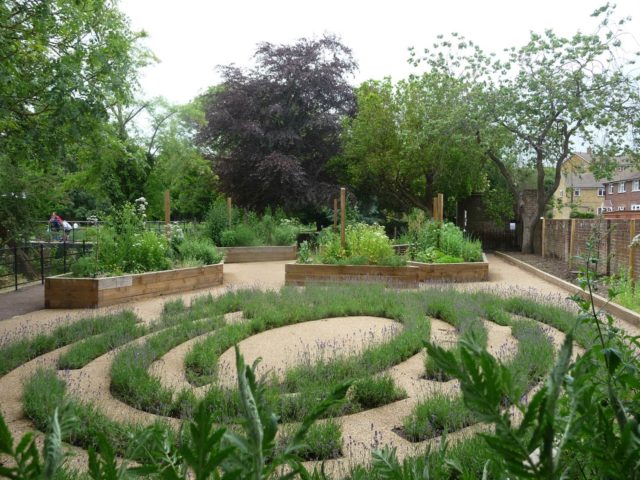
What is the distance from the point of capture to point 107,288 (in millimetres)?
8617

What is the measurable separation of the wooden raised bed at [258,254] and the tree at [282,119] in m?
4.10

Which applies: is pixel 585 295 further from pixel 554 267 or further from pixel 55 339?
pixel 55 339

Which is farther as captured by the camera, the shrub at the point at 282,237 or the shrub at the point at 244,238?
the shrub at the point at 282,237

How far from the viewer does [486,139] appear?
17125 mm

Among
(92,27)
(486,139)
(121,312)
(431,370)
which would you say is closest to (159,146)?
(486,139)

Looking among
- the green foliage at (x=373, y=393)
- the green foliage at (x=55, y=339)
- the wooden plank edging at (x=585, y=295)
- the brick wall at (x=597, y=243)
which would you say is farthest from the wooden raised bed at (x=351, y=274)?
the green foliage at (x=373, y=393)

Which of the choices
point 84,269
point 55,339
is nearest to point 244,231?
point 84,269

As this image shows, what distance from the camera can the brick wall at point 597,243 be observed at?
9.33m

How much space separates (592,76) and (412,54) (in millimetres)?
5603

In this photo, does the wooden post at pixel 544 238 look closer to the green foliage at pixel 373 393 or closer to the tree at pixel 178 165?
the green foliage at pixel 373 393

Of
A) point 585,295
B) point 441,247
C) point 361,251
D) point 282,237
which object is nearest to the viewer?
point 585,295

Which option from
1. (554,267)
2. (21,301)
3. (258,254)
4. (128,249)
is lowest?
(21,301)

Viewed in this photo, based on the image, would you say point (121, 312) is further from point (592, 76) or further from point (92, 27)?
point (592, 76)

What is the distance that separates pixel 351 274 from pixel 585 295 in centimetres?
440
